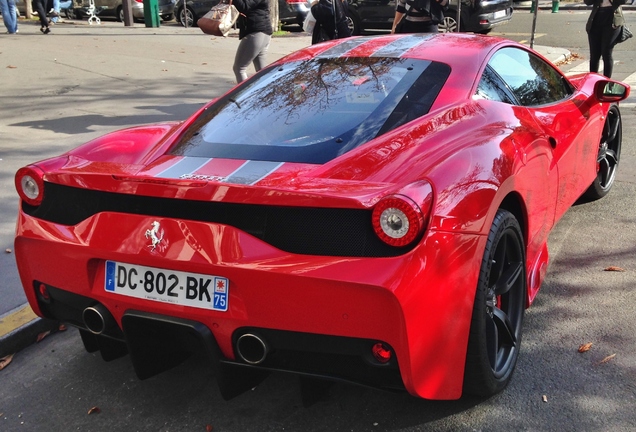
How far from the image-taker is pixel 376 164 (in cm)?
271

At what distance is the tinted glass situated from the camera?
308 cm

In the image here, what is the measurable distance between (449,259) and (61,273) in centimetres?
151

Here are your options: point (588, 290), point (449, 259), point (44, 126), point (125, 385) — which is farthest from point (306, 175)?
point (44, 126)

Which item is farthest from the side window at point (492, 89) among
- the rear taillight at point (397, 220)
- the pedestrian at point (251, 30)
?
the pedestrian at point (251, 30)

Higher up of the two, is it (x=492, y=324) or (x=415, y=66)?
(x=415, y=66)

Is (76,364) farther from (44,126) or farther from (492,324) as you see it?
(44,126)

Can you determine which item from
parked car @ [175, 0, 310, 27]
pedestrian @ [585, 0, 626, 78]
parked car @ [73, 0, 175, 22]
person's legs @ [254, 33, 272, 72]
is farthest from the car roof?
parked car @ [73, 0, 175, 22]

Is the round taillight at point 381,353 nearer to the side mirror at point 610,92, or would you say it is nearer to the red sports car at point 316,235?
the red sports car at point 316,235

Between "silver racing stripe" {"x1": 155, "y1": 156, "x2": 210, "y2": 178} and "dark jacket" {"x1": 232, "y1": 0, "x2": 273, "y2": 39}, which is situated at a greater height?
"dark jacket" {"x1": 232, "y1": 0, "x2": 273, "y2": 39}

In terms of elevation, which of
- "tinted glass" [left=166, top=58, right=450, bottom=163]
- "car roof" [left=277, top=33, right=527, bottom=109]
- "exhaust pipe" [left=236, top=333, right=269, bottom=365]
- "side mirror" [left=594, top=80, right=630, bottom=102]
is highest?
"car roof" [left=277, top=33, right=527, bottom=109]

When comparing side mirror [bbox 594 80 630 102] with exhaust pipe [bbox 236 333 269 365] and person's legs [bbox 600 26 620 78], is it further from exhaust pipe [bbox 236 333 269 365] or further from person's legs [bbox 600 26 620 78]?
person's legs [bbox 600 26 620 78]

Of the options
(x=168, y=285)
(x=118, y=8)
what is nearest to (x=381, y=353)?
(x=168, y=285)

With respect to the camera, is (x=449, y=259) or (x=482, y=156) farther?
(x=482, y=156)

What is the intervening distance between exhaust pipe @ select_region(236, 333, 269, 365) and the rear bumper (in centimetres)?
2
